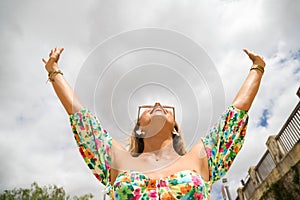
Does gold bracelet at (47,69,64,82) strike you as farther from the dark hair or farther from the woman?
the dark hair

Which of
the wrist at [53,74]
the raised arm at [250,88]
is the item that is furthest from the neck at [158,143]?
the wrist at [53,74]

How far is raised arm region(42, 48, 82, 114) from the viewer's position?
157 cm

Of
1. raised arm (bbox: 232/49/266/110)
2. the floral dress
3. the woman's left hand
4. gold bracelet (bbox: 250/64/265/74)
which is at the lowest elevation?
the floral dress

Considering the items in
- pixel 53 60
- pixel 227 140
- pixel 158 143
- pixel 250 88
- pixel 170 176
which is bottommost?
pixel 170 176

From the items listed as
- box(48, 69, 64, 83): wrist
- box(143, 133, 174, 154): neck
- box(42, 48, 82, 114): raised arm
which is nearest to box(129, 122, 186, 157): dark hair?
box(143, 133, 174, 154): neck

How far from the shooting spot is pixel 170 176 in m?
1.58

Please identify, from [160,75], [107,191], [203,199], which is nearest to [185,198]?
[203,199]

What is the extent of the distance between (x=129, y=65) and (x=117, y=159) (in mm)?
683

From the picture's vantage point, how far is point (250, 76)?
1.74 meters

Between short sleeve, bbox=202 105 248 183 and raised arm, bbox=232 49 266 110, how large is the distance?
53mm

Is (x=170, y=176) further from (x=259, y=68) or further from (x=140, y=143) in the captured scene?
(x=259, y=68)

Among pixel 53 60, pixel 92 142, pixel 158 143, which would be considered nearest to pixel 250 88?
pixel 158 143

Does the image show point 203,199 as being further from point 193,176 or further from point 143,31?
point 143,31

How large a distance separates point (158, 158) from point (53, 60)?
3.62ft
